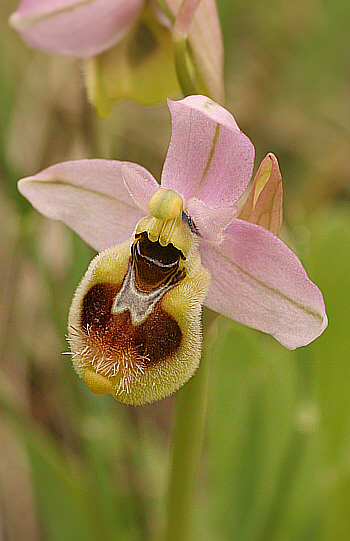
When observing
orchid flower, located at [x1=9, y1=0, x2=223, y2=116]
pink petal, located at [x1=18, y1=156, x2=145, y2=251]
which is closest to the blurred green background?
orchid flower, located at [x1=9, y1=0, x2=223, y2=116]

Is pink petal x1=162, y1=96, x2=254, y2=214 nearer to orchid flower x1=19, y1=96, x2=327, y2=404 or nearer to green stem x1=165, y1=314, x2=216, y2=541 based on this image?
orchid flower x1=19, y1=96, x2=327, y2=404

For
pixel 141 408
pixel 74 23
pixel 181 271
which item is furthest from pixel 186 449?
pixel 141 408

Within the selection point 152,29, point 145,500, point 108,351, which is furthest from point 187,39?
point 145,500

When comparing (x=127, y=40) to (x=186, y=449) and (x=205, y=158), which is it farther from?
(x=186, y=449)

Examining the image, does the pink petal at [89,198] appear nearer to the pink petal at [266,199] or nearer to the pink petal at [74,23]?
the pink petal at [266,199]

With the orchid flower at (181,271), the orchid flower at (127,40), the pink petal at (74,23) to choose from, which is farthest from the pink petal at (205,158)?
the pink petal at (74,23)

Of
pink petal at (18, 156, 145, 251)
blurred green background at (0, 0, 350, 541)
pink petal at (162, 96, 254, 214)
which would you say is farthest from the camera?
blurred green background at (0, 0, 350, 541)

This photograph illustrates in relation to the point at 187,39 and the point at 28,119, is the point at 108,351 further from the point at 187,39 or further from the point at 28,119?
the point at 28,119
